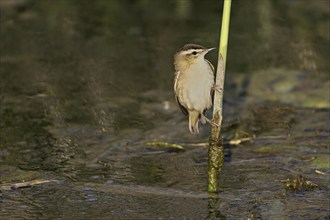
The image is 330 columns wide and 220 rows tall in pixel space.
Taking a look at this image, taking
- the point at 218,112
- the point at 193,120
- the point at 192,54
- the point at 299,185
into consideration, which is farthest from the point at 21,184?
the point at 299,185

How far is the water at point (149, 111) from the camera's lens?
25.0ft

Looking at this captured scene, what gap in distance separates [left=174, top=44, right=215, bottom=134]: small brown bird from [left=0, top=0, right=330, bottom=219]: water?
2.34 feet

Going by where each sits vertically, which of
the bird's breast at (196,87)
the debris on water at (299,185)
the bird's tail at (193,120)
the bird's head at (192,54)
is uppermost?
the bird's head at (192,54)

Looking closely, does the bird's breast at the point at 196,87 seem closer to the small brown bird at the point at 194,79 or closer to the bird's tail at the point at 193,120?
the small brown bird at the point at 194,79

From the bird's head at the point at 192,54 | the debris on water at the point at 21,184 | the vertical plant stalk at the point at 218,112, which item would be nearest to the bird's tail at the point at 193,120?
the bird's head at the point at 192,54

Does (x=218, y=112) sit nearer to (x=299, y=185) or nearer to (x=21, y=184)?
(x=299, y=185)

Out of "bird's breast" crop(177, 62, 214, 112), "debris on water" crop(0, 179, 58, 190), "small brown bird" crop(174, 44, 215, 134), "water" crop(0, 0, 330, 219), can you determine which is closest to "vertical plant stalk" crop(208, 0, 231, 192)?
"water" crop(0, 0, 330, 219)

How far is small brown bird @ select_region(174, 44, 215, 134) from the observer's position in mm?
7656

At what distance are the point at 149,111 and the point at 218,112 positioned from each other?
10.5 ft

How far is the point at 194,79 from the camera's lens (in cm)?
775

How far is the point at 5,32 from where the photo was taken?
1315cm

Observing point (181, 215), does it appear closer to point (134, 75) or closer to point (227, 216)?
point (227, 216)

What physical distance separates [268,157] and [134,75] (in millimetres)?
3152

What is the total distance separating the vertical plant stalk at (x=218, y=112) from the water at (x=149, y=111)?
331mm
